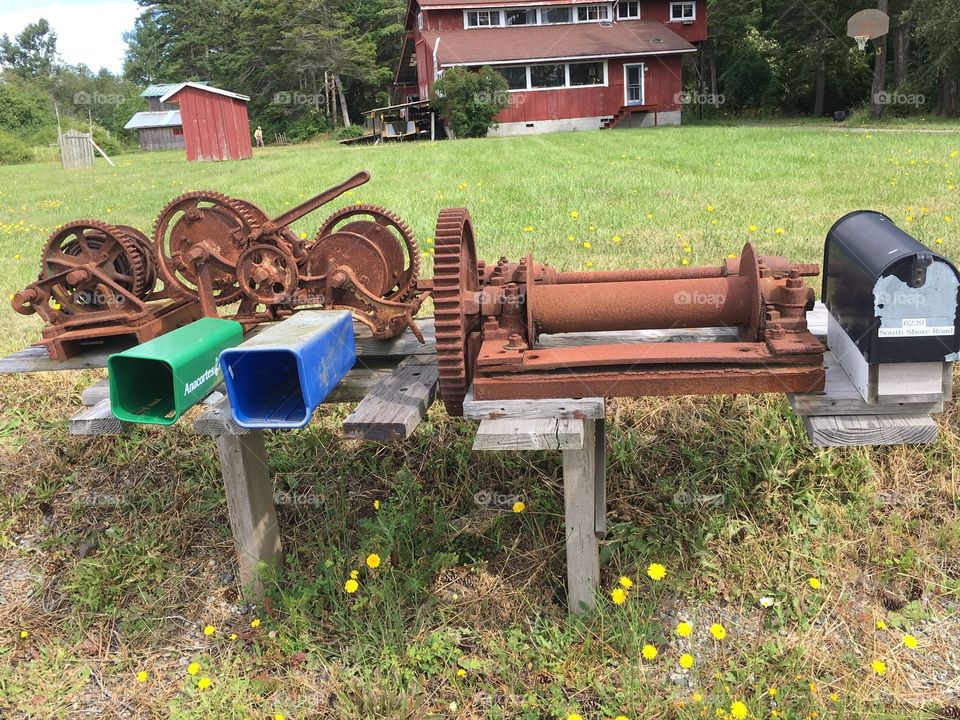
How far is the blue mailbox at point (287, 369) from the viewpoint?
2375 millimetres

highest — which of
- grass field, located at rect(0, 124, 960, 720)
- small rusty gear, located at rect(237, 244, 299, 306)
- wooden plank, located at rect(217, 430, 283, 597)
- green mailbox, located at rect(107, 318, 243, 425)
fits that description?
small rusty gear, located at rect(237, 244, 299, 306)

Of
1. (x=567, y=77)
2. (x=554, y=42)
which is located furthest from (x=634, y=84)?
(x=554, y=42)

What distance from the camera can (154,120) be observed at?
57.6m

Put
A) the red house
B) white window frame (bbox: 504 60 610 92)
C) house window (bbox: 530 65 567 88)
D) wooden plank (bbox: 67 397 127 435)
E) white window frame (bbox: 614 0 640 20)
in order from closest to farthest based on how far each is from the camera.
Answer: wooden plank (bbox: 67 397 127 435)
the red house
white window frame (bbox: 504 60 610 92)
house window (bbox: 530 65 567 88)
white window frame (bbox: 614 0 640 20)

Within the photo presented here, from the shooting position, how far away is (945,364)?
228cm

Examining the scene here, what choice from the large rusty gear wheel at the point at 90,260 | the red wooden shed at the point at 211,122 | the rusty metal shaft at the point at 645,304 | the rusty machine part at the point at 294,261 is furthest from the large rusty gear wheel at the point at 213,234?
the red wooden shed at the point at 211,122

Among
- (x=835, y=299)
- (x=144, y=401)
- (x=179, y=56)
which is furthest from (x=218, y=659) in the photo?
(x=179, y=56)

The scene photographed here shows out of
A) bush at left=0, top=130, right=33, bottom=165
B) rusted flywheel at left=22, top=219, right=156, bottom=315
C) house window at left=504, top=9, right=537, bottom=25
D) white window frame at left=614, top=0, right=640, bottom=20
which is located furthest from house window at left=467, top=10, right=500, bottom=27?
rusted flywheel at left=22, top=219, right=156, bottom=315

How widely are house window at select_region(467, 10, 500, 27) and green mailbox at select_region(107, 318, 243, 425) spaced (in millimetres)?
34033

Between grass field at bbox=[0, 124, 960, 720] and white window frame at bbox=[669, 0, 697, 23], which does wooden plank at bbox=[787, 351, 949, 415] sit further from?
white window frame at bbox=[669, 0, 697, 23]

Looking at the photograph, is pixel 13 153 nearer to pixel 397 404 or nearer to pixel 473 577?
pixel 473 577

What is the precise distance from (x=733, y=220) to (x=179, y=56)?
6833 centimetres

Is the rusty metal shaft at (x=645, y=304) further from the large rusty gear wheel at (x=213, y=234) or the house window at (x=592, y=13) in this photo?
the house window at (x=592, y=13)

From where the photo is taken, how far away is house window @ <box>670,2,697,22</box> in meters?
35.1
